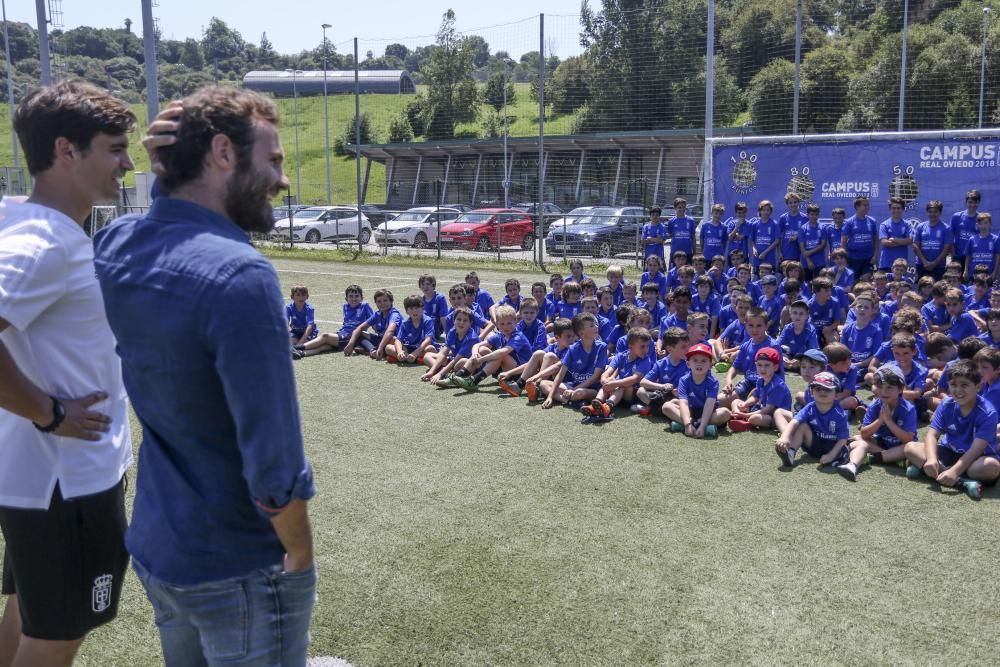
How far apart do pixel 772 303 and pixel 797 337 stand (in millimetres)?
1803

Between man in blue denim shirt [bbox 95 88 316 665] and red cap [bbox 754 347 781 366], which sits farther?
red cap [bbox 754 347 781 366]

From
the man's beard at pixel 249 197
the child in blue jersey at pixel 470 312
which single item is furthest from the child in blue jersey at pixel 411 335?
the man's beard at pixel 249 197

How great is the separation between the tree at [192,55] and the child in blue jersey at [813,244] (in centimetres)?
6143

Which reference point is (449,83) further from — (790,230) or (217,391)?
(217,391)

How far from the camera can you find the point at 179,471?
5.57ft

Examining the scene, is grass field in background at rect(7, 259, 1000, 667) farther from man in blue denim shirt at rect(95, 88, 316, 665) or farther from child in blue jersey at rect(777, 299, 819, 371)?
child in blue jersey at rect(777, 299, 819, 371)

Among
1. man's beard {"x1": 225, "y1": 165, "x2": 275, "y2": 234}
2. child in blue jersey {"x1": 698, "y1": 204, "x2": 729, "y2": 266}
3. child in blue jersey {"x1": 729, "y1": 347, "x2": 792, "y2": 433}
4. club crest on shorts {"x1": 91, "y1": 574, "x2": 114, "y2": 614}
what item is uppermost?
man's beard {"x1": 225, "y1": 165, "x2": 275, "y2": 234}

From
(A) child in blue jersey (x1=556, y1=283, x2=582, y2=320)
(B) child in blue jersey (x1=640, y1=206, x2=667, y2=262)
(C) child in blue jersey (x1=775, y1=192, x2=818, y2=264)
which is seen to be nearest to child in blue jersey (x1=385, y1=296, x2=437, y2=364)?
(A) child in blue jersey (x1=556, y1=283, x2=582, y2=320)

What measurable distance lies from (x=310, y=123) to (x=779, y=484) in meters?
37.9

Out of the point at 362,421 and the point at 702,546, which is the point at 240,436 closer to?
the point at 702,546

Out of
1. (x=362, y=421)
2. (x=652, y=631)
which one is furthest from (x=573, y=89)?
(x=652, y=631)

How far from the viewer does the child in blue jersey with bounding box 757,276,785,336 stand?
1034cm

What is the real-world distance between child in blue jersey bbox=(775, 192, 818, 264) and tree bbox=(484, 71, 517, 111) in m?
13.8

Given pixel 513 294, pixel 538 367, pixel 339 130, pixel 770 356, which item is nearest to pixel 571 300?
pixel 513 294
